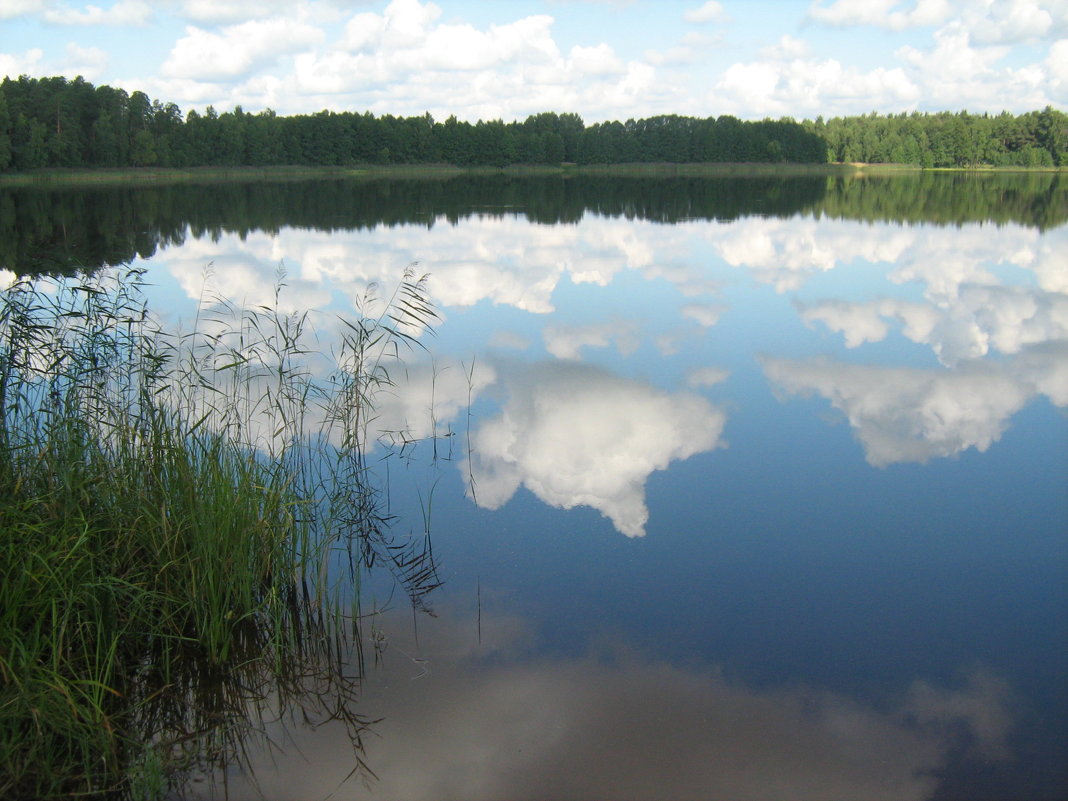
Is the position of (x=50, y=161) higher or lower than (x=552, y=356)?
higher

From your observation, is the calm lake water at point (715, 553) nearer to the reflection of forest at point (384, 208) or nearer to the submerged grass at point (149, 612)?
the submerged grass at point (149, 612)

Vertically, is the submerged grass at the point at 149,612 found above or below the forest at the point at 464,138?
below

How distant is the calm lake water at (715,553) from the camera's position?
3.60 metres

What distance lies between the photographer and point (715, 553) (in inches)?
210

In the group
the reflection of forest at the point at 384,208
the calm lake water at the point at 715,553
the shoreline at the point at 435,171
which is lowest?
the calm lake water at the point at 715,553

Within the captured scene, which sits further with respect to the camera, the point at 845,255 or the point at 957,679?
the point at 845,255

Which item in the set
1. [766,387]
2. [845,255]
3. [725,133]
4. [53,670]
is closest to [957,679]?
[53,670]

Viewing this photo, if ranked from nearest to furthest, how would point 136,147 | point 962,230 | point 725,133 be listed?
point 962,230 < point 136,147 < point 725,133

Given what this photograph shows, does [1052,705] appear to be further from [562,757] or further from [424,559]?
[424,559]

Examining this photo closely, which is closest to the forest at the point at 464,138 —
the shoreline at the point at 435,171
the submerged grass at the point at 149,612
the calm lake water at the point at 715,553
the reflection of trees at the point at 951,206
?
the shoreline at the point at 435,171

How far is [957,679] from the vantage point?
13.5 feet

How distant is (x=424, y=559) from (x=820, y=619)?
234 cm

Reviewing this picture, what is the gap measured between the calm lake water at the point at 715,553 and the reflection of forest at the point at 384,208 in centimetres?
912

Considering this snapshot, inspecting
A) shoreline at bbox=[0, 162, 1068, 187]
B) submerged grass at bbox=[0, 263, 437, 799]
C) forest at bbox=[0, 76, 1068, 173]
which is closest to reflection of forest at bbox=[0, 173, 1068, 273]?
submerged grass at bbox=[0, 263, 437, 799]
